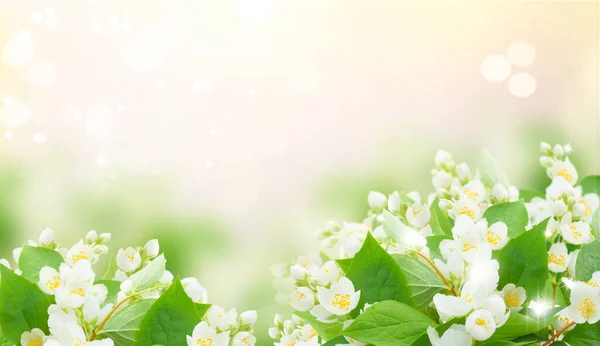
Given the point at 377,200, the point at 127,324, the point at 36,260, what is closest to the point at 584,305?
the point at 377,200

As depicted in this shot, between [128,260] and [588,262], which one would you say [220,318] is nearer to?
[128,260]

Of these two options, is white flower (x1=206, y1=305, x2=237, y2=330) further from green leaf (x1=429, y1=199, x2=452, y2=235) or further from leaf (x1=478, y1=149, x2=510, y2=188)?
leaf (x1=478, y1=149, x2=510, y2=188)

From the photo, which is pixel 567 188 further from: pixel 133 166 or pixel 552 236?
pixel 133 166

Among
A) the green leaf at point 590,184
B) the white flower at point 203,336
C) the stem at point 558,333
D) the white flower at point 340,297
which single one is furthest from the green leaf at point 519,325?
the green leaf at point 590,184

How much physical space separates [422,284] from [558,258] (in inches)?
6.1

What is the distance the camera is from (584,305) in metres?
0.51

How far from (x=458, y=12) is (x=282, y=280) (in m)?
1.20

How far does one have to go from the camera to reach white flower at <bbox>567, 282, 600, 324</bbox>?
1.68ft

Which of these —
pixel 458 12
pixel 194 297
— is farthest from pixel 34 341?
pixel 458 12

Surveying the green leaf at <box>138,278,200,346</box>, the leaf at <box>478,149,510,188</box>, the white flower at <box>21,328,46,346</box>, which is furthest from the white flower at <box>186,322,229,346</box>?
the leaf at <box>478,149,510,188</box>

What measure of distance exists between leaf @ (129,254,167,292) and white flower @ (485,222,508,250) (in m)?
0.28

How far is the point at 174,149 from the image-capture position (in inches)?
67.4

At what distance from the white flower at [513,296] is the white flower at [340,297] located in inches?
4.9

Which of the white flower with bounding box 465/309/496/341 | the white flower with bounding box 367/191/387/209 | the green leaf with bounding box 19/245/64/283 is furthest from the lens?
the white flower with bounding box 367/191/387/209
